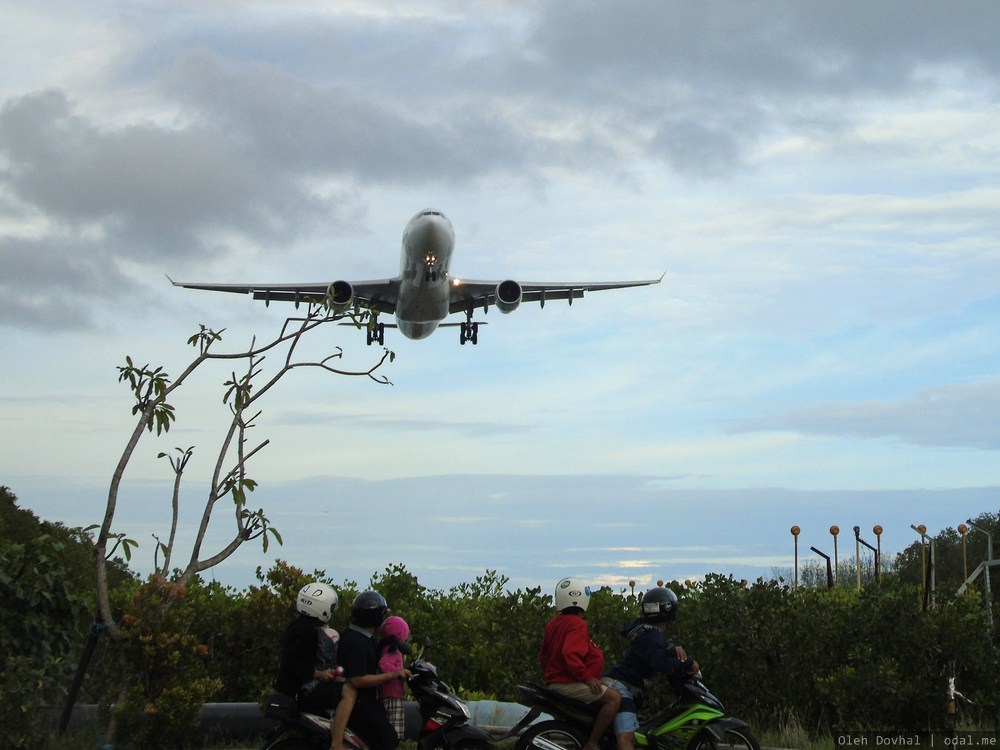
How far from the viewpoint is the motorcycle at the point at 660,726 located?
8.18 m

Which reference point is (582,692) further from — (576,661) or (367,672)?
(367,672)

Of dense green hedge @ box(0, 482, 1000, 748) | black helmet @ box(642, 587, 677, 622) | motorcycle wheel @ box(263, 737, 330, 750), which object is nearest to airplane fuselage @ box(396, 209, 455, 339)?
dense green hedge @ box(0, 482, 1000, 748)

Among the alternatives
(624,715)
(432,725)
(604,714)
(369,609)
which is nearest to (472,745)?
(432,725)

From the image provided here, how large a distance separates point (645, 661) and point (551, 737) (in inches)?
33.7

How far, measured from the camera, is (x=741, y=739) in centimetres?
839

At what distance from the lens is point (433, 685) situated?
8.03 m

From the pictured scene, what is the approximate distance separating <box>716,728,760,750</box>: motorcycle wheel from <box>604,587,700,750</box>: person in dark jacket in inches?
21.0

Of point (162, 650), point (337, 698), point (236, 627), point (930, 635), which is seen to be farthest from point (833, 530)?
point (337, 698)

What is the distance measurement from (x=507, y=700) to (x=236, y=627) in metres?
3.33

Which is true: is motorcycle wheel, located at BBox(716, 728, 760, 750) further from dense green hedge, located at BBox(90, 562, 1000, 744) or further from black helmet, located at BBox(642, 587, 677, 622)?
dense green hedge, located at BBox(90, 562, 1000, 744)

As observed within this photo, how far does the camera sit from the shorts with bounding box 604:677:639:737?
26.5 feet

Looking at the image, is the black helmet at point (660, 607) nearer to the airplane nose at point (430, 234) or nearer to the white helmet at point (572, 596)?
the white helmet at point (572, 596)

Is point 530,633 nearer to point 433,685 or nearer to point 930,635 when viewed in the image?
point 930,635

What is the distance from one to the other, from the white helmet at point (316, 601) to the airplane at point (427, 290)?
23.2 m
